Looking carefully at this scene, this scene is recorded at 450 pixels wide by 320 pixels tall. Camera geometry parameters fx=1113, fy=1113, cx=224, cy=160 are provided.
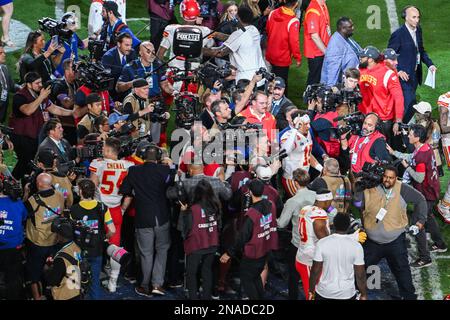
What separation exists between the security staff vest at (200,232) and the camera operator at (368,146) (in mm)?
2178

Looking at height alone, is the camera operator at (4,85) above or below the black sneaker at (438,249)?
above

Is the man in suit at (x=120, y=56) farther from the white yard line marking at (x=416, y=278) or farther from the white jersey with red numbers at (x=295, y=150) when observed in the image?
the white yard line marking at (x=416, y=278)

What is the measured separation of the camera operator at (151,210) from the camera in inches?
450

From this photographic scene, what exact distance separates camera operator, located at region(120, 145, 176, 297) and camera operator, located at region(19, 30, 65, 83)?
277 centimetres

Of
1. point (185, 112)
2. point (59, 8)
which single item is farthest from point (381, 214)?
point (59, 8)

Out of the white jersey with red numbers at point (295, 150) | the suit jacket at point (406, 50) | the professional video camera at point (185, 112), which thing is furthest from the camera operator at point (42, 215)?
the suit jacket at point (406, 50)

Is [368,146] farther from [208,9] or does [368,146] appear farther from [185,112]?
[208,9]

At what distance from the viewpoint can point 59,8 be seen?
17938 mm

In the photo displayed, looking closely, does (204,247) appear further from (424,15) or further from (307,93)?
(424,15)

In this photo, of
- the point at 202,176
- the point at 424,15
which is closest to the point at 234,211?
the point at 202,176

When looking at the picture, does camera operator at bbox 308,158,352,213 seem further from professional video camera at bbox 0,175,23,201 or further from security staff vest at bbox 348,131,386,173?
professional video camera at bbox 0,175,23,201

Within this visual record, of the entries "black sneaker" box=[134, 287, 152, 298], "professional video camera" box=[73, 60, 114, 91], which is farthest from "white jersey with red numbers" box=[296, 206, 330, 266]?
"professional video camera" box=[73, 60, 114, 91]

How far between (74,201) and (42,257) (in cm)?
96

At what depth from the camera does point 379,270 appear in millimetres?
11906
